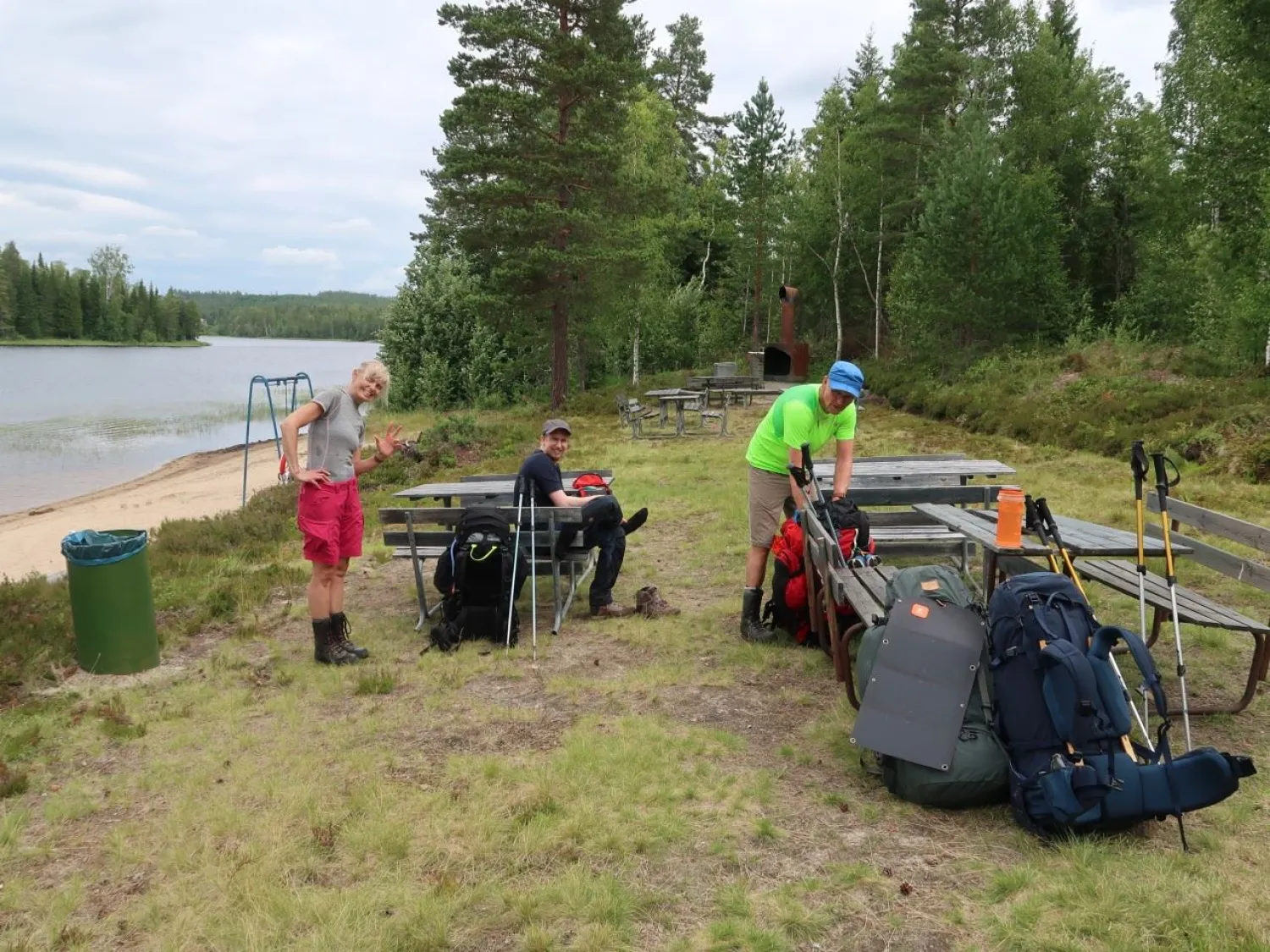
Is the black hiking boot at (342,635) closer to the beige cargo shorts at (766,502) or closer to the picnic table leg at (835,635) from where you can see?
the beige cargo shorts at (766,502)

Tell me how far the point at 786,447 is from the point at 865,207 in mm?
27276

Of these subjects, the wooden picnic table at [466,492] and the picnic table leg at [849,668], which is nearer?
the picnic table leg at [849,668]

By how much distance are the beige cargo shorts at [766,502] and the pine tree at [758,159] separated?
28.0m

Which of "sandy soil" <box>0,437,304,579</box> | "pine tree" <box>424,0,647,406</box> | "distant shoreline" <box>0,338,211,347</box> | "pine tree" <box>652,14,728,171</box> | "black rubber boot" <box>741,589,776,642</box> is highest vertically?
"pine tree" <box>652,14,728,171</box>

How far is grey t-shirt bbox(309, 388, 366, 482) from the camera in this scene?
5098mm

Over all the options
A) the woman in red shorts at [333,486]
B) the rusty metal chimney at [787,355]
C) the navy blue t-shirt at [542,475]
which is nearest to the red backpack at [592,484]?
the navy blue t-shirt at [542,475]

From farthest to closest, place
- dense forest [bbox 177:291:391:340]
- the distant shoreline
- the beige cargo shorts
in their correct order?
dense forest [bbox 177:291:391:340], the distant shoreline, the beige cargo shorts

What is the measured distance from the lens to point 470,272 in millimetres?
26188

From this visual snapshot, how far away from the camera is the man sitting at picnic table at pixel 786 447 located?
5.11 m

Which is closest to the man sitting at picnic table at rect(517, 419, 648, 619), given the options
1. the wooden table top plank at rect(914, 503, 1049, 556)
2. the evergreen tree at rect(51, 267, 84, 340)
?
the wooden table top plank at rect(914, 503, 1049, 556)

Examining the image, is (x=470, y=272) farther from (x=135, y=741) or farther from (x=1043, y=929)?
(x=1043, y=929)

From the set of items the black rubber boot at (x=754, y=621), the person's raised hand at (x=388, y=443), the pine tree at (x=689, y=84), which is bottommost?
the black rubber boot at (x=754, y=621)

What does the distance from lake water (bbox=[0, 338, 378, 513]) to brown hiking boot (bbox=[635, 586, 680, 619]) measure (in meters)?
15.2

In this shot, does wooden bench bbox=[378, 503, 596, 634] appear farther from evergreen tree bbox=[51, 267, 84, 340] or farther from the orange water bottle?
evergreen tree bbox=[51, 267, 84, 340]
